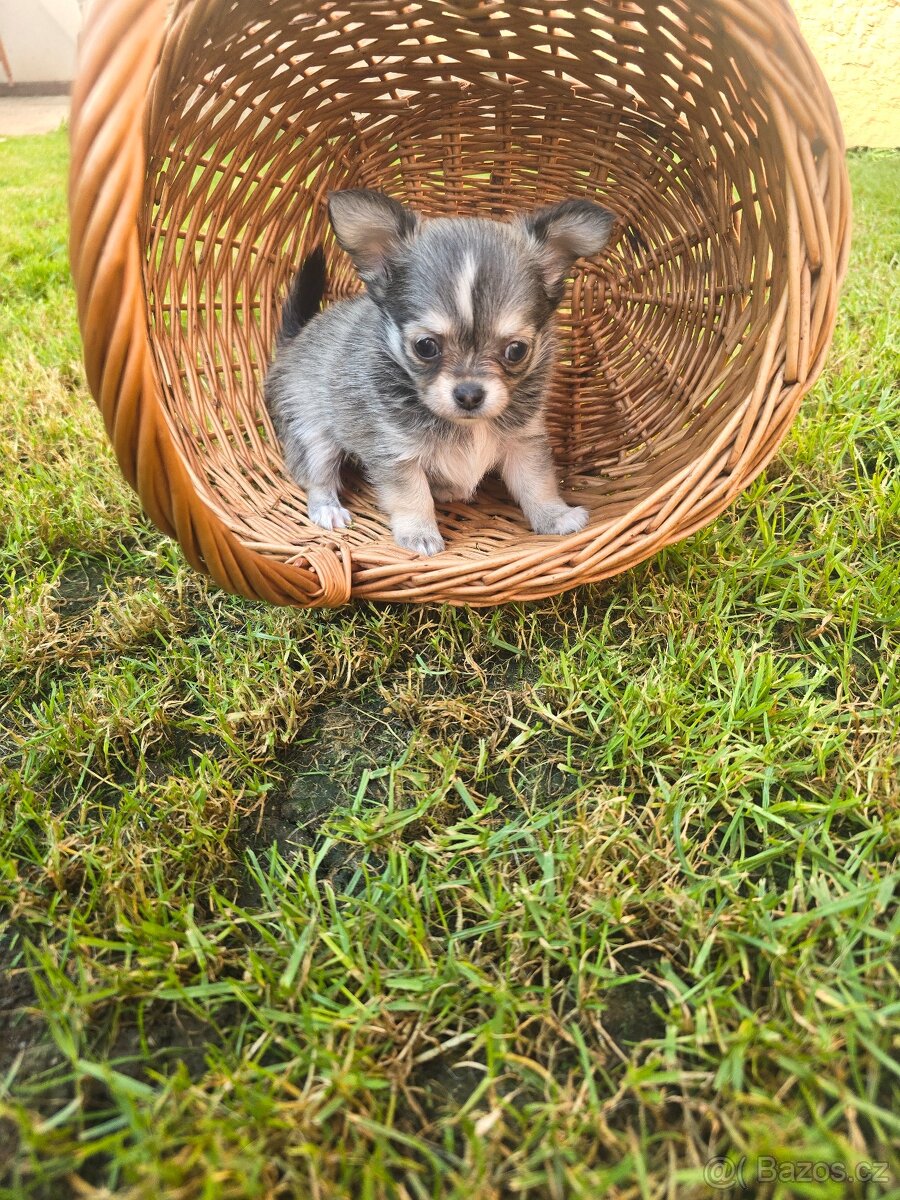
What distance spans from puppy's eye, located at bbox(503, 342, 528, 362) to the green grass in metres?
0.69

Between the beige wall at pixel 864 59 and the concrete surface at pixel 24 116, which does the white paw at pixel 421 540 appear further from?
the beige wall at pixel 864 59

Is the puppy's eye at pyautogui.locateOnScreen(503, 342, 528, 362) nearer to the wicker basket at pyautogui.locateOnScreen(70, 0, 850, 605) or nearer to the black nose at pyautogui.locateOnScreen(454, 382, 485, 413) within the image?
the black nose at pyautogui.locateOnScreen(454, 382, 485, 413)

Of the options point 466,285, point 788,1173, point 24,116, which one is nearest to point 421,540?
point 466,285

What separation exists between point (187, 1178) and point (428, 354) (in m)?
1.88

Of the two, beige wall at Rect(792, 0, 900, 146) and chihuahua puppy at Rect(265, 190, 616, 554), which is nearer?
chihuahua puppy at Rect(265, 190, 616, 554)

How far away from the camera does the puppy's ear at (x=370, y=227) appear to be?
210 centimetres

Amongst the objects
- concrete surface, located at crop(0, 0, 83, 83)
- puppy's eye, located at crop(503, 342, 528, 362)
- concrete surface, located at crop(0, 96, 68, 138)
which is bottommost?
puppy's eye, located at crop(503, 342, 528, 362)

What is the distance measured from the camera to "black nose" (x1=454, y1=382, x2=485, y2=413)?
2.08m

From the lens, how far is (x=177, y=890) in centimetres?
151

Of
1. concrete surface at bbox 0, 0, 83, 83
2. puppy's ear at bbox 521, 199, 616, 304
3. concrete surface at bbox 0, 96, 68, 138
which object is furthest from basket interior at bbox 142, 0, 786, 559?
concrete surface at bbox 0, 96, 68, 138

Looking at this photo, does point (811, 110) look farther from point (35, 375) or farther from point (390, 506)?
point (35, 375)

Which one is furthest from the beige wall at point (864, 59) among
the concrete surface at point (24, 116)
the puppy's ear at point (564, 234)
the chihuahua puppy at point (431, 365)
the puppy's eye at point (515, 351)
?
the concrete surface at point (24, 116)

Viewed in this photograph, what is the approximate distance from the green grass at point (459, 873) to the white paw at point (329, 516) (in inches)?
14.6

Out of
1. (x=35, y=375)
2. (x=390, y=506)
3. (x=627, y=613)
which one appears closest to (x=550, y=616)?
(x=627, y=613)
